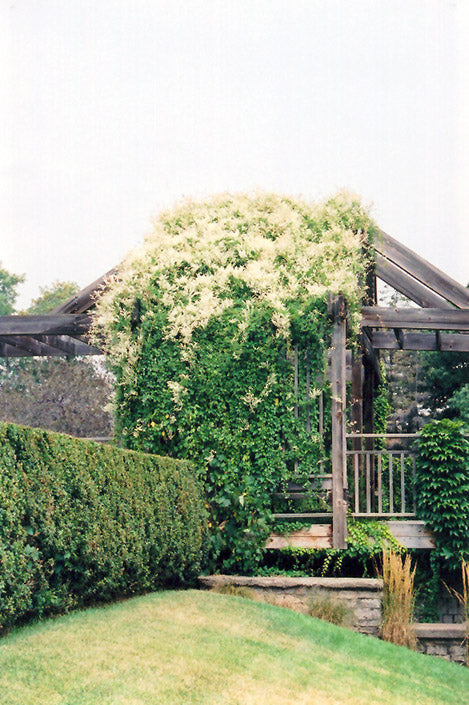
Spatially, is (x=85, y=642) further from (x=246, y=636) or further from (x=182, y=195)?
(x=182, y=195)

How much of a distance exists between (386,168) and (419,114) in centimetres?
178

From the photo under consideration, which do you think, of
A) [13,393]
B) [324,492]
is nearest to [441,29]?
[324,492]

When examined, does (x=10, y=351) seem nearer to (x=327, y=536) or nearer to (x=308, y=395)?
(x=308, y=395)

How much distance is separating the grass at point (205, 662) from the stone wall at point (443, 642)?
1.04m

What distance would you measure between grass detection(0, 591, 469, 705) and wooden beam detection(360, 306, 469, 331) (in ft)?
17.1

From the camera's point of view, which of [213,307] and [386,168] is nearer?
[213,307]

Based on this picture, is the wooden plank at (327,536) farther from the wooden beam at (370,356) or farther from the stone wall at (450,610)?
the wooden beam at (370,356)

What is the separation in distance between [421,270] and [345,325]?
7.75ft

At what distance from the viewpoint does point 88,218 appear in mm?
25062

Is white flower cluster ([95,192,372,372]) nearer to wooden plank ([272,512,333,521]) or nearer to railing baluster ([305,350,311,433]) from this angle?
railing baluster ([305,350,311,433])

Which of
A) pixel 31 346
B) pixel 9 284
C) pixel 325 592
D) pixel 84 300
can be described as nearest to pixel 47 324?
pixel 84 300

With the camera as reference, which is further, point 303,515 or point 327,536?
point 303,515

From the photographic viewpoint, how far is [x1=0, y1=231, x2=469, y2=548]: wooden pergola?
37.2 feet

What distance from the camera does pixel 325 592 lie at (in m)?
10.2
